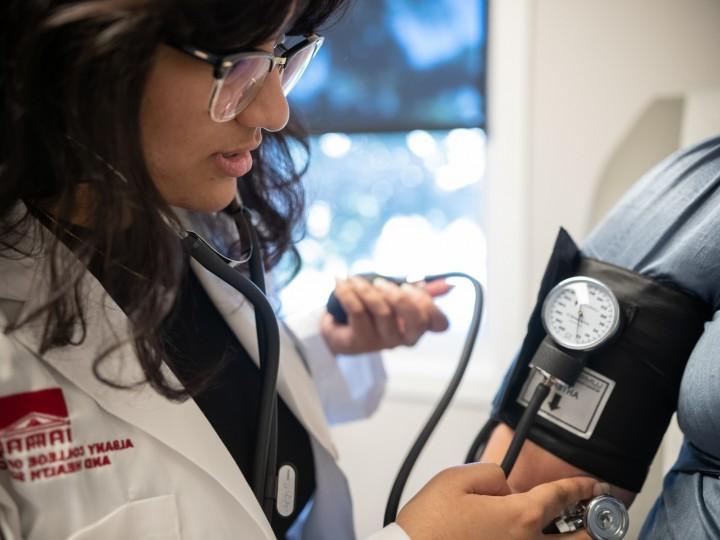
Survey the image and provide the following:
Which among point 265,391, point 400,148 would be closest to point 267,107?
point 265,391

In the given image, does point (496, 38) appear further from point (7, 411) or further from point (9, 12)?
point (7, 411)

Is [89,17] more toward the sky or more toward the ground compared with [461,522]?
more toward the sky

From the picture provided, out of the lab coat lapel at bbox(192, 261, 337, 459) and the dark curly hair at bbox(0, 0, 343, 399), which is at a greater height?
the dark curly hair at bbox(0, 0, 343, 399)

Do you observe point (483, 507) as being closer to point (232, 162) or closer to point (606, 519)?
point (606, 519)

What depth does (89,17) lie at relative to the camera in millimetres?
626

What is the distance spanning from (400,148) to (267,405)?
4.05ft

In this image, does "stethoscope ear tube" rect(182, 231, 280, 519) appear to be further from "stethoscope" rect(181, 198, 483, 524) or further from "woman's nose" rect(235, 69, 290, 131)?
"woman's nose" rect(235, 69, 290, 131)

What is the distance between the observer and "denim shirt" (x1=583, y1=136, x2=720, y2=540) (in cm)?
75

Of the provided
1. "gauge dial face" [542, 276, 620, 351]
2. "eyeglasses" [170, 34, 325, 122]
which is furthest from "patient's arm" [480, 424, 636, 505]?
"eyeglasses" [170, 34, 325, 122]

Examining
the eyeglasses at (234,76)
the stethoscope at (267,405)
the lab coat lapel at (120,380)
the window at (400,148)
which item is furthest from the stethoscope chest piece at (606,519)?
the window at (400,148)

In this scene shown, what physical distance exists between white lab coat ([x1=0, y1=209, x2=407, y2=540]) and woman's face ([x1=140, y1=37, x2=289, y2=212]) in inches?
5.6

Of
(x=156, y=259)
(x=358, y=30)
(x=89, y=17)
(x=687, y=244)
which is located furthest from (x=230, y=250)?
(x=358, y=30)

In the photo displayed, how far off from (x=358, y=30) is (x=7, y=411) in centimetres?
133

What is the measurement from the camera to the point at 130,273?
0.76 metres
